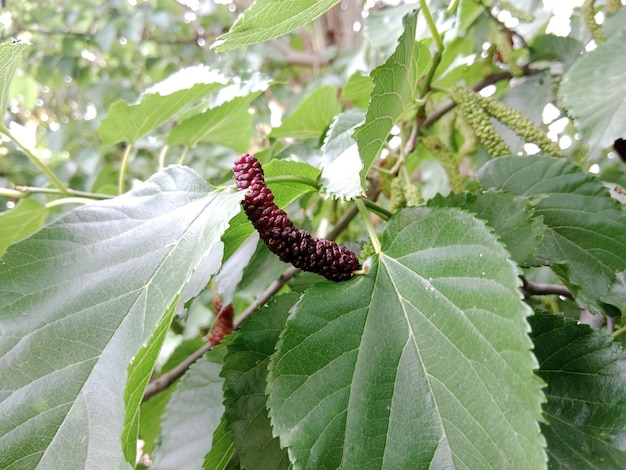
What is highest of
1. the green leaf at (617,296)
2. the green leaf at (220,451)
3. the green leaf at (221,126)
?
the green leaf at (221,126)

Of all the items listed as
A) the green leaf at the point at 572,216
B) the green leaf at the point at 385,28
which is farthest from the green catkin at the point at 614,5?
the green leaf at the point at 572,216

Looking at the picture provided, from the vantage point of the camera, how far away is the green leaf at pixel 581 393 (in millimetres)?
336

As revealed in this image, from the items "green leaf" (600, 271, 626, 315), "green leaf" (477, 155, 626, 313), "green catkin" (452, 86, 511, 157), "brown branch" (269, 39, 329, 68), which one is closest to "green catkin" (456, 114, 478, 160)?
"green catkin" (452, 86, 511, 157)

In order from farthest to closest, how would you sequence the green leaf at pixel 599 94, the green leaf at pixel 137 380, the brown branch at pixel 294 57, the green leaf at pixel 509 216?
the brown branch at pixel 294 57
the green leaf at pixel 599 94
the green leaf at pixel 509 216
the green leaf at pixel 137 380

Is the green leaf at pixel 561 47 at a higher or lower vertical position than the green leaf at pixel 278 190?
higher

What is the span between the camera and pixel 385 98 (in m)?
0.35

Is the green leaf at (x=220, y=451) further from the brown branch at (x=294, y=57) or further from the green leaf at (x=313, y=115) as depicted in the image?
the brown branch at (x=294, y=57)

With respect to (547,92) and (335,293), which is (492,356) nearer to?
(335,293)

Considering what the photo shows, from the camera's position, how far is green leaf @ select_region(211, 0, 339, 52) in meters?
0.39

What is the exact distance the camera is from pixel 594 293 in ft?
1.46

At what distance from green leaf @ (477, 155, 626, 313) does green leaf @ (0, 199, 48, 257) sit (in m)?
0.52

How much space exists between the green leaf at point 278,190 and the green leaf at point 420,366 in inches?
3.7

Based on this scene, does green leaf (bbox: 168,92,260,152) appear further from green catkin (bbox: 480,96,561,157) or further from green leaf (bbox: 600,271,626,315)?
green leaf (bbox: 600,271,626,315)

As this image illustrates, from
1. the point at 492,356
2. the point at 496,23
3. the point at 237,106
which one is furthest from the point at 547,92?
the point at 492,356
